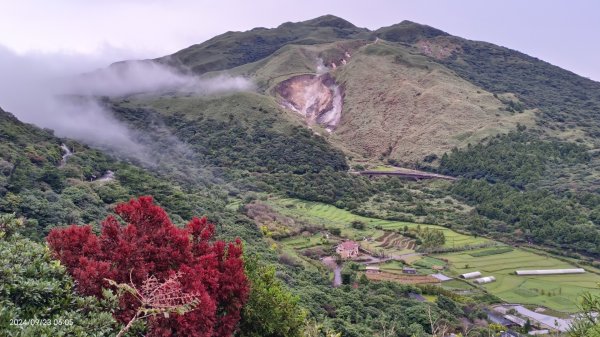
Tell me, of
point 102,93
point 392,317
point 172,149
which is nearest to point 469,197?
point 392,317

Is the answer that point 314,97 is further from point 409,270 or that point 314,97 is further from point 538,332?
point 538,332

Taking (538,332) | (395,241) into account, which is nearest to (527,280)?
(538,332)

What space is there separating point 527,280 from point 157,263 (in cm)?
4617

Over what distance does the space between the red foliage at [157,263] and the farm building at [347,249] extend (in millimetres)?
40225

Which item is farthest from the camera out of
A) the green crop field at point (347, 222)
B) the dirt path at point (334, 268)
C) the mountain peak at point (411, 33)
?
the mountain peak at point (411, 33)

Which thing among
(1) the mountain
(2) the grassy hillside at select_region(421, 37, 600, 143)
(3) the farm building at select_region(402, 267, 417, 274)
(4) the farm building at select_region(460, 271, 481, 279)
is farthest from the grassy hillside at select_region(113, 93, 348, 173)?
(2) the grassy hillside at select_region(421, 37, 600, 143)

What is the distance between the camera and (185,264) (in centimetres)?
1237

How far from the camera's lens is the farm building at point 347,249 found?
5312 centimetres

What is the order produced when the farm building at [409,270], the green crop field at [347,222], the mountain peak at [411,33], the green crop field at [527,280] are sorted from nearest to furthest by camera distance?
the green crop field at [527,280]
the farm building at [409,270]
the green crop field at [347,222]
the mountain peak at [411,33]

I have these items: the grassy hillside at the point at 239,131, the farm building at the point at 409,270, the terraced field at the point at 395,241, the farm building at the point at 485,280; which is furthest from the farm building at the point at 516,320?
the grassy hillside at the point at 239,131

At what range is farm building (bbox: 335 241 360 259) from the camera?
2092 inches

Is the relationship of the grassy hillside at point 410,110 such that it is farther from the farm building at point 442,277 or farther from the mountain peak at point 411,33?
the farm building at point 442,277

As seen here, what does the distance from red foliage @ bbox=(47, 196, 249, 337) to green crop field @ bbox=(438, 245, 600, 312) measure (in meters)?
35.8

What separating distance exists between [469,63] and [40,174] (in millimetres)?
158180
